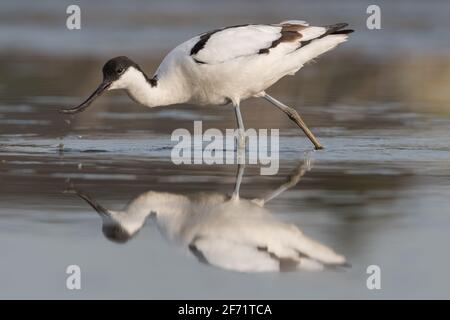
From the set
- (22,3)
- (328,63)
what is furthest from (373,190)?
(22,3)

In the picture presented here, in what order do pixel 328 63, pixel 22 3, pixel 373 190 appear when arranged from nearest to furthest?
pixel 373 190 → pixel 328 63 → pixel 22 3

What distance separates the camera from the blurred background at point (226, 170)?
21.4 feet

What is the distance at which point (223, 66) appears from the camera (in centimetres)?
1114

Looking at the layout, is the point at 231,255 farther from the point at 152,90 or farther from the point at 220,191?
the point at 152,90

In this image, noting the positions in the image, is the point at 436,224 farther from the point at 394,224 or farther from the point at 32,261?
the point at 32,261

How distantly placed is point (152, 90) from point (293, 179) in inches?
87.6

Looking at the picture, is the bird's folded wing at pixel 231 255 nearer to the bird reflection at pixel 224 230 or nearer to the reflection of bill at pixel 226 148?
the bird reflection at pixel 224 230

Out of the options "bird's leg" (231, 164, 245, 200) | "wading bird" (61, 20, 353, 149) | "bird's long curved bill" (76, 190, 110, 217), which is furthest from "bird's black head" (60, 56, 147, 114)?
"bird's long curved bill" (76, 190, 110, 217)

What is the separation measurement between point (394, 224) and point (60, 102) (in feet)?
25.1

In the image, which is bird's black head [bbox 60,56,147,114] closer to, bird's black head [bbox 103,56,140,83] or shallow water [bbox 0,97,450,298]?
bird's black head [bbox 103,56,140,83]

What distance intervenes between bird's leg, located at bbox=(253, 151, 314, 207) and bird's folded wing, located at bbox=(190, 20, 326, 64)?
1072 millimetres

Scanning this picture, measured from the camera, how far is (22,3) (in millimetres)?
29984

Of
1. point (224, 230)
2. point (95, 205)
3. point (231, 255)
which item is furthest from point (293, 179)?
point (231, 255)

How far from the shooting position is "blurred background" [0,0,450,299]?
21.4 ft
